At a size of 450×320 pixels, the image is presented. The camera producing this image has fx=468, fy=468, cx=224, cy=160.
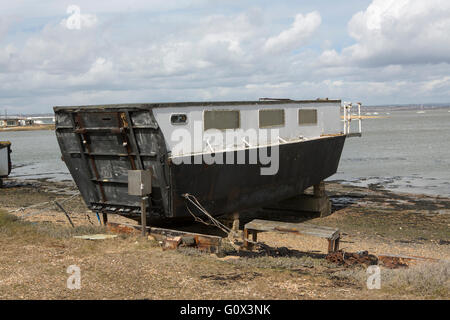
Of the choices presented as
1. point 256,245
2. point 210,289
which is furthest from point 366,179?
point 210,289

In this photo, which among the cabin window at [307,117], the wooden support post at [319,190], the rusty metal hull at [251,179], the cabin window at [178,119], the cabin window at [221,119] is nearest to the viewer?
the cabin window at [178,119]

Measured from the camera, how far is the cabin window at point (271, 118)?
1479 centimetres

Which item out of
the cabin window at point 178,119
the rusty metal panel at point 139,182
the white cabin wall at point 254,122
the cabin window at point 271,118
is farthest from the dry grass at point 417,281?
Result: the cabin window at point 271,118

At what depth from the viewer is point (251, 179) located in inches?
563

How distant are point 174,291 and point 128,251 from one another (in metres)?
2.95

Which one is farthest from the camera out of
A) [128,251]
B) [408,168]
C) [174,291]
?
[408,168]

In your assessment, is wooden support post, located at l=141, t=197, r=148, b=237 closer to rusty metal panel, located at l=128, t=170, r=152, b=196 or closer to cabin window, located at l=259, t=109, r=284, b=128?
rusty metal panel, located at l=128, t=170, r=152, b=196

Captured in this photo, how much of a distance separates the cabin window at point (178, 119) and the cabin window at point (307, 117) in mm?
5744

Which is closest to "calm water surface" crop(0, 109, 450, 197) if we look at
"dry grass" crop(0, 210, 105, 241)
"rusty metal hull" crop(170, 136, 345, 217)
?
"rusty metal hull" crop(170, 136, 345, 217)

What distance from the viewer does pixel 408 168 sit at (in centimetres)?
3634

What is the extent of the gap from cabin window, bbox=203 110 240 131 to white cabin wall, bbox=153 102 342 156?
0.12 m

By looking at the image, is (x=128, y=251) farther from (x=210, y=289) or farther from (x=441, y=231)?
(x=441, y=231)

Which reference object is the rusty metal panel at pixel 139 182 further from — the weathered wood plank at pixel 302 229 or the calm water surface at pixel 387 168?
the calm water surface at pixel 387 168

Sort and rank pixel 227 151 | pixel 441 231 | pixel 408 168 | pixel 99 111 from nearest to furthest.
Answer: pixel 99 111 → pixel 227 151 → pixel 441 231 → pixel 408 168
